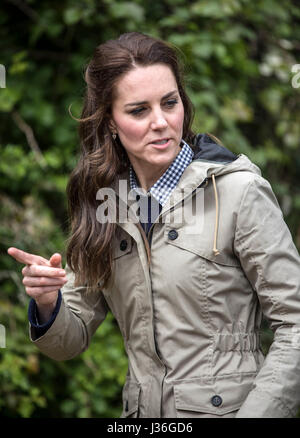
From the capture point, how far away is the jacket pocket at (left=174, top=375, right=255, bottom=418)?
1780 mm

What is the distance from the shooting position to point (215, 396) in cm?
178

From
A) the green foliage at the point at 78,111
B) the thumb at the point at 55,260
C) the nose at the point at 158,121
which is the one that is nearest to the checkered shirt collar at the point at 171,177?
the nose at the point at 158,121

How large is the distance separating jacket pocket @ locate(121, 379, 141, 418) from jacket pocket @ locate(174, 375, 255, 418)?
0.18 metres

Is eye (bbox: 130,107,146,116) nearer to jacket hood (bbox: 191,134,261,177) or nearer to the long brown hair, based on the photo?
the long brown hair

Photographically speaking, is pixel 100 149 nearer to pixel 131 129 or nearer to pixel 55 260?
pixel 131 129

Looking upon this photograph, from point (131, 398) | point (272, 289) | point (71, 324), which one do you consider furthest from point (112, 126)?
point (131, 398)

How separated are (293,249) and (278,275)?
106 millimetres

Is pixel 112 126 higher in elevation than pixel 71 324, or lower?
higher

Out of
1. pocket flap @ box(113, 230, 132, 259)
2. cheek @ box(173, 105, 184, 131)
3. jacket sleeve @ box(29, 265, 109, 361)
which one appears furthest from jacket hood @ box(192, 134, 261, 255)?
jacket sleeve @ box(29, 265, 109, 361)

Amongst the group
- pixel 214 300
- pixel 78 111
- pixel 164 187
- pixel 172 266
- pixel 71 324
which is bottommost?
pixel 71 324

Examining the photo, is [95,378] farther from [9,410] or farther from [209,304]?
[209,304]

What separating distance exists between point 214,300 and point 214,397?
286 millimetres

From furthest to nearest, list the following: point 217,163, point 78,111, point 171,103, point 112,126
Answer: point 78,111
point 112,126
point 171,103
point 217,163
